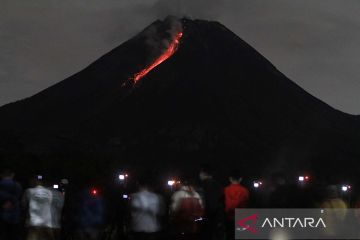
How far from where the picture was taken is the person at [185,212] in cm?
1093

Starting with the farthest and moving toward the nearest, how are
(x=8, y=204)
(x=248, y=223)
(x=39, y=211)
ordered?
(x=248, y=223) → (x=8, y=204) → (x=39, y=211)

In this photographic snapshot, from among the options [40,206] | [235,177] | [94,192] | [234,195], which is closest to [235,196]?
[234,195]

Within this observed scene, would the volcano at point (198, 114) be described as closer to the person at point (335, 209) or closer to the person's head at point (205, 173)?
the person at point (335, 209)

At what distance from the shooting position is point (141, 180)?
10297 mm

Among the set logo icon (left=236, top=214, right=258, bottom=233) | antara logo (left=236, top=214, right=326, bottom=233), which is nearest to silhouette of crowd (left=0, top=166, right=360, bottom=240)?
logo icon (left=236, top=214, right=258, bottom=233)

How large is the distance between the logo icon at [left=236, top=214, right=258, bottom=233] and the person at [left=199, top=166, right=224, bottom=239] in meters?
0.43

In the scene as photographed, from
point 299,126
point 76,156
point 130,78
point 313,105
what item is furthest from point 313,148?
point 76,156

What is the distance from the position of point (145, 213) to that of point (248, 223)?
244cm

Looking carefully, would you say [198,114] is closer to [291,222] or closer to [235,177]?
[291,222]

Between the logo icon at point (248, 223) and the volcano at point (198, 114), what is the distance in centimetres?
13390

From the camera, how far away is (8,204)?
420 inches

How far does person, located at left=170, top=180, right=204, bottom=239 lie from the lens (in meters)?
10.9

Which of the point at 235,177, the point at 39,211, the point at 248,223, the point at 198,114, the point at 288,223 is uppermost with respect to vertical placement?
the point at 198,114

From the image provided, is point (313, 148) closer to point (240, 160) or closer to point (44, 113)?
point (240, 160)
